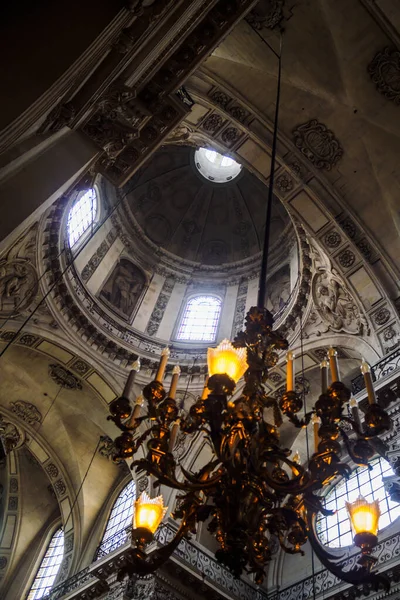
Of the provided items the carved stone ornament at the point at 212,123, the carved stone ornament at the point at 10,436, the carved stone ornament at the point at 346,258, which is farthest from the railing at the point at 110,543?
the carved stone ornament at the point at 212,123

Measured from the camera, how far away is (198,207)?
729 inches

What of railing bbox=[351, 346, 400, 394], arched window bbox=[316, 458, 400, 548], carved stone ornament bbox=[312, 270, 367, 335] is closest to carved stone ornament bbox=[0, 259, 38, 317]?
carved stone ornament bbox=[312, 270, 367, 335]

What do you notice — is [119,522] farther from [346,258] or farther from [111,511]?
[346,258]

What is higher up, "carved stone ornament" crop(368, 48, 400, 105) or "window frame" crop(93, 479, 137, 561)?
"carved stone ornament" crop(368, 48, 400, 105)

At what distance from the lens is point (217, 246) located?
1788 centimetres

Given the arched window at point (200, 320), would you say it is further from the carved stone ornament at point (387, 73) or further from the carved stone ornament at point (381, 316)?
the carved stone ornament at point (387, 73)

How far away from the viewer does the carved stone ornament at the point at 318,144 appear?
9.79 m

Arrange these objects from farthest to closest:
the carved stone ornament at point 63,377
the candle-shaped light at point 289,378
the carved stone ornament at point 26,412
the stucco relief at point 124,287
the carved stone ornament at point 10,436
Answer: the stucco relief at point 124,287 → the carved stone ornament at point 10,436 → the carved stone ornament at point 26,412 → the carved stone ornament at point 63,377 → the candle-shaped light at point 289,378

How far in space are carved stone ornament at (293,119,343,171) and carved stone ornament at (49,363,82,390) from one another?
7.59 meters

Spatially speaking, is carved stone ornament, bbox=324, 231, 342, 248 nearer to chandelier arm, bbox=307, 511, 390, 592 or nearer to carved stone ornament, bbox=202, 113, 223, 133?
carved stone ornament, bbox=202, 113, 223, 133

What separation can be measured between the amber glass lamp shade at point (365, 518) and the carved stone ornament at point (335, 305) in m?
5.36

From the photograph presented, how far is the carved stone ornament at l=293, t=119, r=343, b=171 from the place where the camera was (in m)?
9.79

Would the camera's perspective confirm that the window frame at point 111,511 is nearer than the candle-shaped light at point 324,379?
No

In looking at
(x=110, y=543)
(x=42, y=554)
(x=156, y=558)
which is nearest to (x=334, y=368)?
(x=156, y=558)
